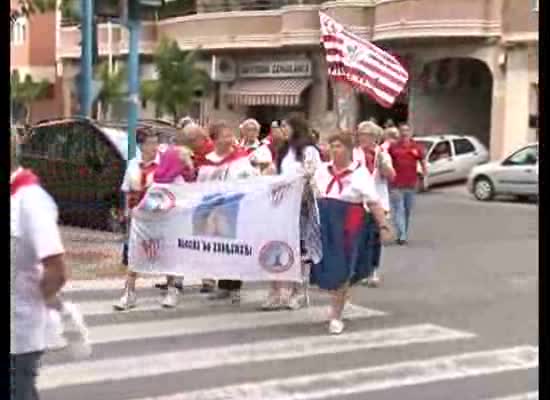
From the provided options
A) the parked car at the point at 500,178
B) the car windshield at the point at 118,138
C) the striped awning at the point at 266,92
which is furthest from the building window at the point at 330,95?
the parked car at the point at 500,178

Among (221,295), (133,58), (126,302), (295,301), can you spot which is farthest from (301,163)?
(133,58)

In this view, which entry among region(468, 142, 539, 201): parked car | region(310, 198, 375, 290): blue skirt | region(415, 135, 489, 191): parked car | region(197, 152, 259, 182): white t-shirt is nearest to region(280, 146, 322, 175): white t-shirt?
region(197, 152, 259, 182): white t-shirt

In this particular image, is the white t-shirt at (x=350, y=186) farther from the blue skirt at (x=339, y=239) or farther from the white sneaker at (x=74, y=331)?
the white sneaker at (x=74, y=331)

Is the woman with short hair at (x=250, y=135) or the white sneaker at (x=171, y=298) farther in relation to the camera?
the white sneaker at (x=171, y=298)

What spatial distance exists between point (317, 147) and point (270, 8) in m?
1.43

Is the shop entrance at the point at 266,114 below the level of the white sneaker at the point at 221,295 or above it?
above

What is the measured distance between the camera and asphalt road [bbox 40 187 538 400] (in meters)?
5.31

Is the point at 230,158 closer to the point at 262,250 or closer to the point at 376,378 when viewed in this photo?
the point at 262,250

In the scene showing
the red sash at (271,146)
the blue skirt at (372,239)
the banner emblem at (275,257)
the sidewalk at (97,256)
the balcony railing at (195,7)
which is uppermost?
the balcony railing at (195,7)

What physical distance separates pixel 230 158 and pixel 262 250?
0.73m

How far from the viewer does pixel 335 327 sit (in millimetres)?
6828

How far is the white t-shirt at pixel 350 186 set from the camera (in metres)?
6.85

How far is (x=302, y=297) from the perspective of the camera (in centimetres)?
781
